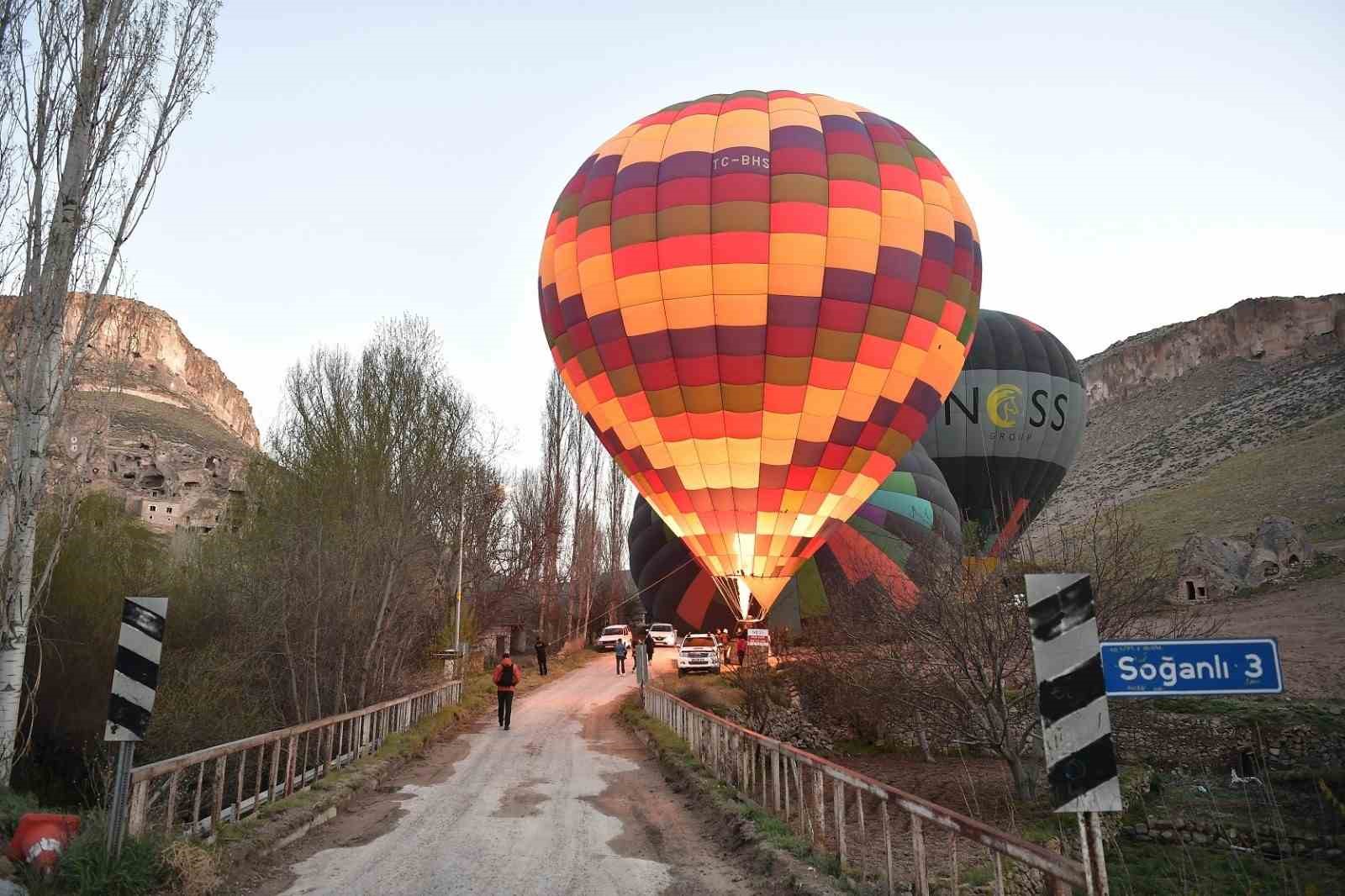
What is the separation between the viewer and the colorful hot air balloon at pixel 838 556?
75.7ft

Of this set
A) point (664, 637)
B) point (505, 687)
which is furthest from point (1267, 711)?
point (664, 637)

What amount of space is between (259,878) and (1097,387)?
140m

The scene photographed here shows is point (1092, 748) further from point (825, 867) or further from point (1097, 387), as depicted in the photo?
point (1097, 387)

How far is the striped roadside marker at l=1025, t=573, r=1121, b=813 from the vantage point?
3725 millimetres

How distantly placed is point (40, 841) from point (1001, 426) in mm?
27601

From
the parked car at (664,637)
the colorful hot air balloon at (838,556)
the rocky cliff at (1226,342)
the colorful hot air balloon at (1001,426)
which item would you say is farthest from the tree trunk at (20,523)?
the rocky cliff at (1226,342)

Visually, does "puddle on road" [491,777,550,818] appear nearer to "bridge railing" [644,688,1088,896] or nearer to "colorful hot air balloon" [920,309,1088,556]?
"bridge railing" [644,688,1088,896]

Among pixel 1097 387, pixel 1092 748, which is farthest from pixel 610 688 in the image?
pixel 1097 387

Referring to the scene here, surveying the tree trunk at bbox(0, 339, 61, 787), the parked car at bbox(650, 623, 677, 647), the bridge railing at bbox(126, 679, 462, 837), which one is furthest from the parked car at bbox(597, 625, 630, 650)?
the tree trunk at bbox(0, 339, 61, 787)

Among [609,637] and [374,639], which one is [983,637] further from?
[609,637]

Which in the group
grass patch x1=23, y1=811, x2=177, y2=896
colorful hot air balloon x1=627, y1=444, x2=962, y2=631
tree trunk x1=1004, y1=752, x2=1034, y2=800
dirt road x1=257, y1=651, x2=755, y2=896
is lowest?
tree trunk x1=1004, y1=752, x2=1034, y2=800

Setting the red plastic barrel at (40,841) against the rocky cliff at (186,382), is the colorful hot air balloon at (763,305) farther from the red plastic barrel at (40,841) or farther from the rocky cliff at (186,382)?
the rocky cliff at (186,382)

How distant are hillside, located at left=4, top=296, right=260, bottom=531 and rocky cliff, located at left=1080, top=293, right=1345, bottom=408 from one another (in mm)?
109275

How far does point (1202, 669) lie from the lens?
3822 millimetres
